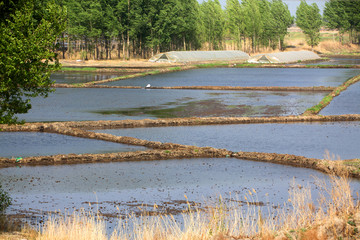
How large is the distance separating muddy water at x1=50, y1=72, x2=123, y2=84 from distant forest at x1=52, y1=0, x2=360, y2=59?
23820 mm

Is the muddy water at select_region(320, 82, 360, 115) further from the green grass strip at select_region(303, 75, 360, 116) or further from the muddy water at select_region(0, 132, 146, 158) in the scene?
the muddy water at select_region(0, 132, 146, 158)

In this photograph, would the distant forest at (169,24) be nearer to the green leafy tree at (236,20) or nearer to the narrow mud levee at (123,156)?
the green leafy tree at (236,20)

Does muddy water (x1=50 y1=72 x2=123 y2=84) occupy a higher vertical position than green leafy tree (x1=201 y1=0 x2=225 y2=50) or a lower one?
lower

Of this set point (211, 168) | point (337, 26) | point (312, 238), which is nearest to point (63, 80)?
point (211, 168)

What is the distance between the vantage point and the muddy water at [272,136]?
30266 mm

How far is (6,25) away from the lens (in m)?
17.9

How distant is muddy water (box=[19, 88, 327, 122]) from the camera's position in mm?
43469

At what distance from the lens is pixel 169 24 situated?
12600 centimetres

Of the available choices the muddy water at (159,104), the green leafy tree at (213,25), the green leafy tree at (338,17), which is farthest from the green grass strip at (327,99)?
the green leafy tree at (338,17)

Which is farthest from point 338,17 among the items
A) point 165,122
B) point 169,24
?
point 165,122

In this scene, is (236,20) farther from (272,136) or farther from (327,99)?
(272,136)

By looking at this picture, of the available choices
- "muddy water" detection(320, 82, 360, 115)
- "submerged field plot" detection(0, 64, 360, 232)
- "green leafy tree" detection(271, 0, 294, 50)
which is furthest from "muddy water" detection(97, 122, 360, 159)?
"green leafy tree" detection(271, 0, 294, 50)

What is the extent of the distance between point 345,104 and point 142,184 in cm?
3160

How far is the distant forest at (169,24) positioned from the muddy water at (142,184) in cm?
8378
